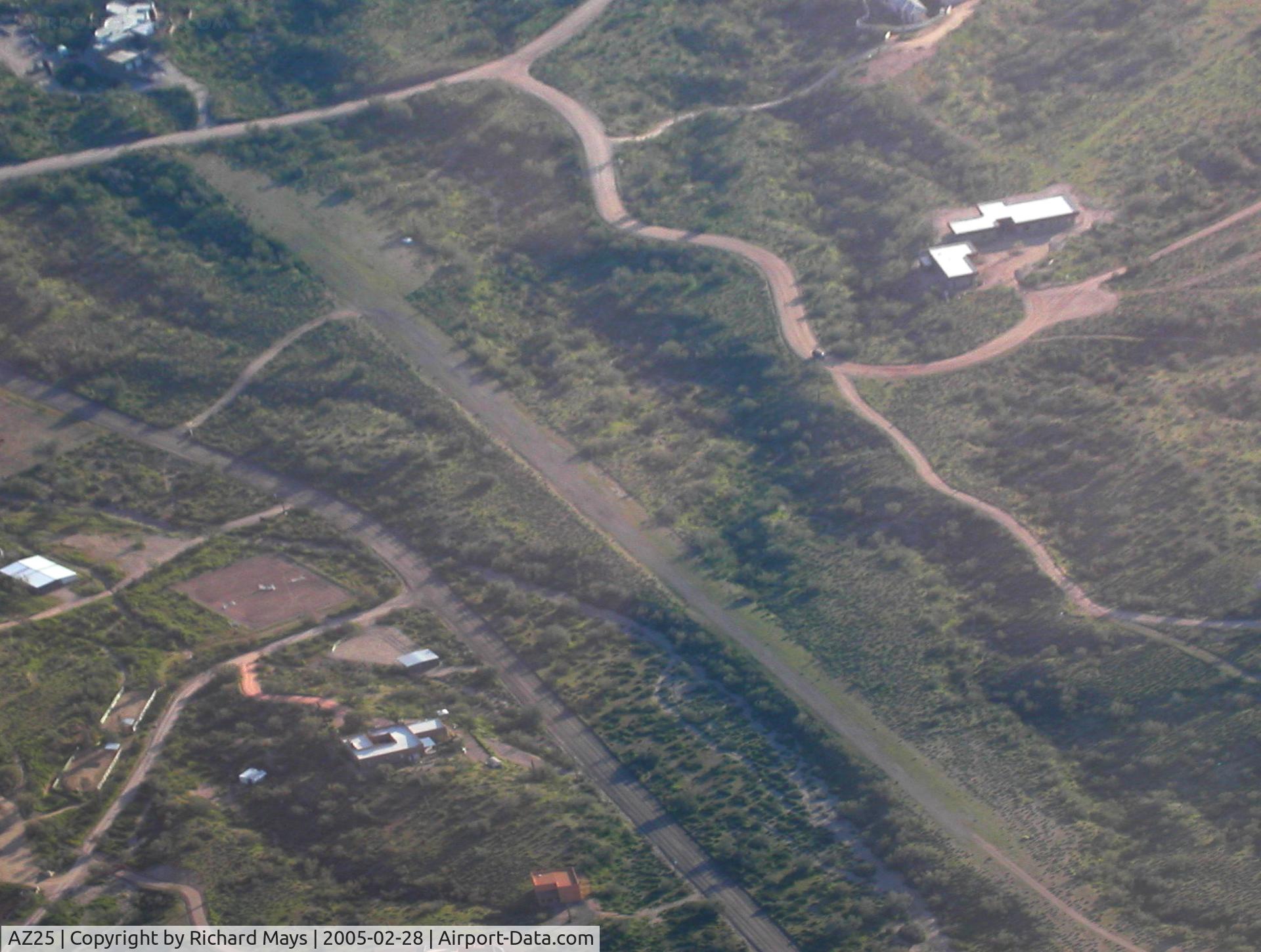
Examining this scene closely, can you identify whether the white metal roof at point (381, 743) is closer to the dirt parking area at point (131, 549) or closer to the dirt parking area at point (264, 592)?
the dirt parking area at point (264, 592)

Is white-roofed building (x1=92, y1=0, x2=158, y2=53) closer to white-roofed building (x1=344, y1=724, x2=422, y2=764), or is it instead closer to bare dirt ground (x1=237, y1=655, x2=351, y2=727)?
bare dirt ground (x1=237, y1=655, x2=351, y2=727)

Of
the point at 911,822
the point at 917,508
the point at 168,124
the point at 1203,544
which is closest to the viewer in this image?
the point at 911,822

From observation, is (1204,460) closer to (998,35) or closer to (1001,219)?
(1001,219)

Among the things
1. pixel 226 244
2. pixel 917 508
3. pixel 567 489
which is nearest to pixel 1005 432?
pixel 917 508

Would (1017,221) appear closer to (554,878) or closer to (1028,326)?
(1028,326)

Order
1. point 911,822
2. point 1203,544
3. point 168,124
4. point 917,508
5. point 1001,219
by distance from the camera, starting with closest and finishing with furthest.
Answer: point 911,822 < point 1203,544 < point 917,508 < point 1001,219 < point 168,124

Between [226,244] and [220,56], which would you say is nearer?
[226,244]

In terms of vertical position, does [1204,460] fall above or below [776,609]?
above
